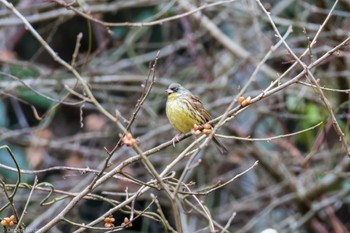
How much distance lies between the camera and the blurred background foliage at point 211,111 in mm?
5820

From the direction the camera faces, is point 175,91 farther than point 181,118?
Yes

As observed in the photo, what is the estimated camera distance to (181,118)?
4.46 m

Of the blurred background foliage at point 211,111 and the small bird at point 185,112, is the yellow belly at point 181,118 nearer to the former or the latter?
the small bird at point 185,112

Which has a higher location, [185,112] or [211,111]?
[185,112]

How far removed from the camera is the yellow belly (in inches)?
176

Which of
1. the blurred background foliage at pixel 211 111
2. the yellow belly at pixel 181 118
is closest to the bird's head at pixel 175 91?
the yellow belly at pixel 181 118

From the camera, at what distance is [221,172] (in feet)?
24.1

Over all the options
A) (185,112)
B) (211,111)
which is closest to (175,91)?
(185,112)

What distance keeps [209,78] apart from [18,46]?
290 cm

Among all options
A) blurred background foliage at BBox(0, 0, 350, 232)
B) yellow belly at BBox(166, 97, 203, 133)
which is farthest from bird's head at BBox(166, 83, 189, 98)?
blurred background foliage at BBox(0, 0, 350, 232)

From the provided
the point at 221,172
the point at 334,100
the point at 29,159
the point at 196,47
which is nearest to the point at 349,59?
the point at 334,100

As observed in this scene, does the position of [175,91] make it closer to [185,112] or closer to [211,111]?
[185,112]

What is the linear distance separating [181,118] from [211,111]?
168 cm

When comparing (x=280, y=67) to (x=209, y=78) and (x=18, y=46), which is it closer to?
(x=209, y=78)
